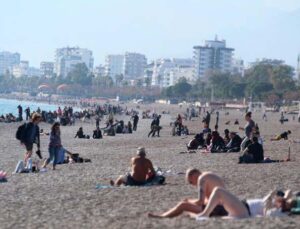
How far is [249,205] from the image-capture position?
10.4 metres

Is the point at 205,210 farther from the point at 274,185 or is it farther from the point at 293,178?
the point at 293,178

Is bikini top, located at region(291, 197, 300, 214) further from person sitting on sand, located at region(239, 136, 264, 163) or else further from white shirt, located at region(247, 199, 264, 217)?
person sitting on sand, located at region(239, 136, 264, 163)

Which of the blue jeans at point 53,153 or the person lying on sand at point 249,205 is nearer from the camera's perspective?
the person lying on sand at point 249,205

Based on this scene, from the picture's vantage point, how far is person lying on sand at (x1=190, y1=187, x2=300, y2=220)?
10.1 metres

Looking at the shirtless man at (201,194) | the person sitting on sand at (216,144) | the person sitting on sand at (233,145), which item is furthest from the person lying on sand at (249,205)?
the person sitting on sand at (216,144)

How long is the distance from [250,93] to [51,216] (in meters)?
113

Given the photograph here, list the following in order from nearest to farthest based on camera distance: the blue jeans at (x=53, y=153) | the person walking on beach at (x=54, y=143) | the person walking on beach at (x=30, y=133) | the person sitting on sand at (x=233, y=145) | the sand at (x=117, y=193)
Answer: the sand at (x=117, y=193) < the person walking on beach at (x=30, y=133) < the person walking on beach at (x=54, y=143) < the blue jeans at (x=53, y=153) < the person sitting on sand at (x=233, y=145)

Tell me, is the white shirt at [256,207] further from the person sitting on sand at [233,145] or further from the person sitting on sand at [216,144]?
the person sitting on sand at [216,144]

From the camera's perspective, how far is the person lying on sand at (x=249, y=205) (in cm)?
1014

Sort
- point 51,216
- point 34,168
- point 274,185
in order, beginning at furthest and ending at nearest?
point 34,168 < point 274,185 < point 51,216

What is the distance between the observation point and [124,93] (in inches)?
7288

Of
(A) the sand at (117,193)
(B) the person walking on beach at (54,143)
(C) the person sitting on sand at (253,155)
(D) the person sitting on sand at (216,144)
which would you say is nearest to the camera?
(A) the sand at (117,193)

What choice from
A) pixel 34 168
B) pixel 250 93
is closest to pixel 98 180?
pixel 34 168

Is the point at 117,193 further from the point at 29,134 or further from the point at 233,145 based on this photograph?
the point at 233,145
